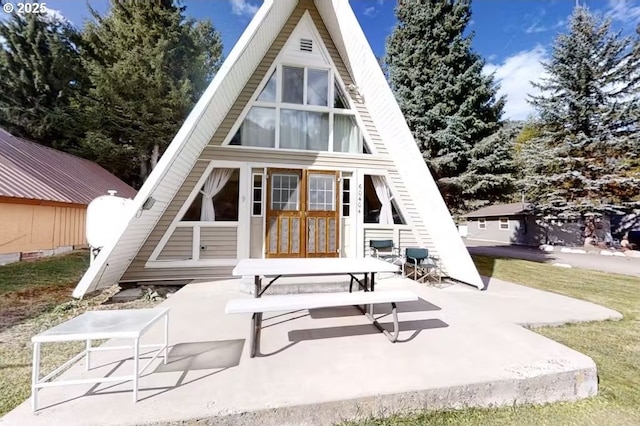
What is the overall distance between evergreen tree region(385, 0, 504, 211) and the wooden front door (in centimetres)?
623

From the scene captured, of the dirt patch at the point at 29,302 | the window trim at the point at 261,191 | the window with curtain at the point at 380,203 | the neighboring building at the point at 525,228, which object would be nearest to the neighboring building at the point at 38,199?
the dirt patch at the point at 29,302

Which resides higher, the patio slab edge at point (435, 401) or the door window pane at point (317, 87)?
the door window pane at point (317, 87)

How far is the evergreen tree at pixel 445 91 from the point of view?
10969mm

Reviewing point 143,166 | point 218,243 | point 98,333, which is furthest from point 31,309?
point 143,166

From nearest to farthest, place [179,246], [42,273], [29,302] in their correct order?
[29,302] → [179,246] → [42,273]

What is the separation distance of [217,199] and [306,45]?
4.08 m

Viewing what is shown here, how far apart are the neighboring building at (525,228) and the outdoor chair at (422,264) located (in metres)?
11.4

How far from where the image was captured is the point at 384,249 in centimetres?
668

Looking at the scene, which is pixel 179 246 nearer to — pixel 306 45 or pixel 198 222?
pixel 198 222

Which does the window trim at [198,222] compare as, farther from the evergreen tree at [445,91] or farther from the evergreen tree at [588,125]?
the evergreen tree at [588,125]

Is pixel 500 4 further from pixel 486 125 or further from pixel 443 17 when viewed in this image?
pixel 486 125

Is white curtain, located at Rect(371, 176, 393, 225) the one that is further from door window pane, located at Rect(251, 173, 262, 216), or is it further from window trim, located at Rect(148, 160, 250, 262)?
window trim, located at Rect(148, 160, 250, 262)

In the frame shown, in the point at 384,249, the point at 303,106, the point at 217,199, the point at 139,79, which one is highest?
the point at 139,79

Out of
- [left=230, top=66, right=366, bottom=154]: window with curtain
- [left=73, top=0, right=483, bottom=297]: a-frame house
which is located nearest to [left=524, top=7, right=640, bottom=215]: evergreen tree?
[left=73, top=0, right=483, bottom=297]: a-frame house
